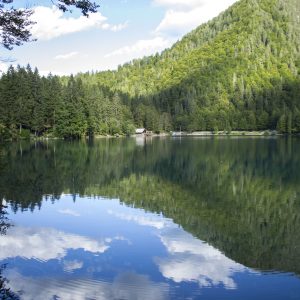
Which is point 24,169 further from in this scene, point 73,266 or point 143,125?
point 143,125

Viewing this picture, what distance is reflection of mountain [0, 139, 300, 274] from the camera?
20453 millimetres

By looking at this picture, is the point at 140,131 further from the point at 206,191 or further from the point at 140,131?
the point at 206,191

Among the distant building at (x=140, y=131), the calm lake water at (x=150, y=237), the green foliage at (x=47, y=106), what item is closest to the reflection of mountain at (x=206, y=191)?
the calm lake water at (x=150, y=237)

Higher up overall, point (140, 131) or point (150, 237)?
point (140, 131)

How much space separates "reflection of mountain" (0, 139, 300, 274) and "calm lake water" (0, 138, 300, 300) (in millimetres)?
93

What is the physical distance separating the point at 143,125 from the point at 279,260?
16868cm

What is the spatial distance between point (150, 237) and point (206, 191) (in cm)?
1353

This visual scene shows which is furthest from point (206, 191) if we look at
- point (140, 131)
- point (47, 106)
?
point (140, 131)

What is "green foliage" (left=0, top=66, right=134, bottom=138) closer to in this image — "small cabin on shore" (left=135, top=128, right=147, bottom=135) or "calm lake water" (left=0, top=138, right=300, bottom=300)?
"small cabin on shore" (left=135, top=128, right=147, bottom=135)

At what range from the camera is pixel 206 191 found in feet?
112

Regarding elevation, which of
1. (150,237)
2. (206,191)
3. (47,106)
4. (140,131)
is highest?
(47,106)

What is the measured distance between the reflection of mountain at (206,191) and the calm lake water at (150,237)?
0.30ft

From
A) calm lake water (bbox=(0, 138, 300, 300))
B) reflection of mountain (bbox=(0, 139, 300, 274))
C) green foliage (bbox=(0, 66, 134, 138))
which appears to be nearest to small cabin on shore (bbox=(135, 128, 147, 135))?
green foliage (bbox=(0, 66, 134, 138))

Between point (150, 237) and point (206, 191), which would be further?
point (206, 191)
